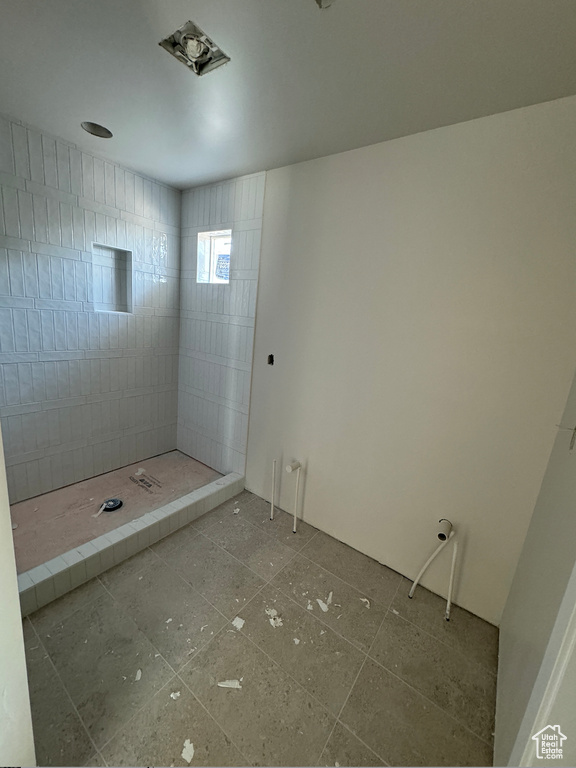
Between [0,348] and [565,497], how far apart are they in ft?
9.88

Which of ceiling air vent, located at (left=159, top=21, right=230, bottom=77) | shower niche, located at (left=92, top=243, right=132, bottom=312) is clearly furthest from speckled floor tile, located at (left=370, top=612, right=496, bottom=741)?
shower niche, located at (left=92, top=243, right=132, bottom=312)

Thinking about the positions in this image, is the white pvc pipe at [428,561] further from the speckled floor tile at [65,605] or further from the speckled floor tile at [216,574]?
the speckled floor tile at [65,605]

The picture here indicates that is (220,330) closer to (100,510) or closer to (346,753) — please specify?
(100,510)

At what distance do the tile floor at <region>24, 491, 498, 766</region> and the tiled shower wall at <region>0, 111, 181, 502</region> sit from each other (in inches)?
46.5

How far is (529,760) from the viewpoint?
2.46 ft

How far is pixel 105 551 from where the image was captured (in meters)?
1.67

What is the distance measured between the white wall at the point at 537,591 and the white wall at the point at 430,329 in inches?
6.1

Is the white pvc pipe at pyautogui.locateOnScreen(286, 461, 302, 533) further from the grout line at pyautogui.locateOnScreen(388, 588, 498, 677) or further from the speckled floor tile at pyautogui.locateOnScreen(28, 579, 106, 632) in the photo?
the speckled floor tile at pyautogui.locateOnScreen(28, 579, 106, 632)

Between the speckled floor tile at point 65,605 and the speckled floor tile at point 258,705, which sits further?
the speckled floor tile at point 65,605

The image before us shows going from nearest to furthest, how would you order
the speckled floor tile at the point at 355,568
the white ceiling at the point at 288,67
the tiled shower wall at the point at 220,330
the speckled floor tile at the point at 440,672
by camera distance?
the white ceiling at the point at 288,67
the speckled floor tile at the point at 440,672
the speckled floor tile at the point at 355,568
the tiled shower wall at the point at 220,330

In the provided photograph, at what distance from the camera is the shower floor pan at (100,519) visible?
1.53m

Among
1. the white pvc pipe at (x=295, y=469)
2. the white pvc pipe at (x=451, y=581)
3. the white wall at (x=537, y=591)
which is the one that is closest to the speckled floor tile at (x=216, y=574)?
the white pvc pipe at (x=295, y=469)

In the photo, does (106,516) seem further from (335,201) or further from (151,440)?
(335,201)

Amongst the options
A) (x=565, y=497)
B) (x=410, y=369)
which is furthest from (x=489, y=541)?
(x=410, y=369)
